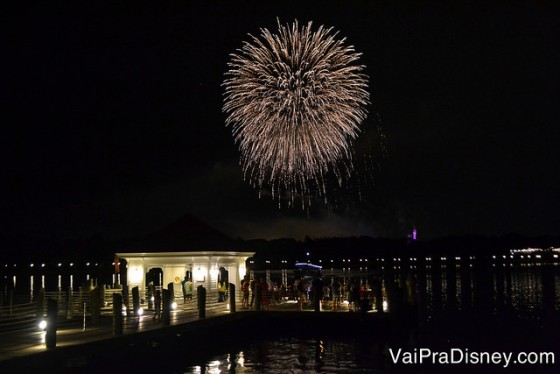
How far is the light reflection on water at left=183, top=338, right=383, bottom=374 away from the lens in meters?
25.8

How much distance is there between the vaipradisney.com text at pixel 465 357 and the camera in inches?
1112

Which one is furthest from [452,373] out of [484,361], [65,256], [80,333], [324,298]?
[65,256]

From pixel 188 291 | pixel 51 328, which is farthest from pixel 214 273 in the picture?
pixel 51 328

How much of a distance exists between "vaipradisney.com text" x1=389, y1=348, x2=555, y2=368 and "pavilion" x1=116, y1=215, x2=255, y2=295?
10427 millimetres

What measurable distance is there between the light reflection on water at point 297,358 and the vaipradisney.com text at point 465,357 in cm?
108

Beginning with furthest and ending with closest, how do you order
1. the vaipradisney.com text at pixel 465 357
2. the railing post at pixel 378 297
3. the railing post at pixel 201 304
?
the railing post at pixel 378 297
the railing post at pixel 201 304
the vaipradisney.com text at pixel 465 357

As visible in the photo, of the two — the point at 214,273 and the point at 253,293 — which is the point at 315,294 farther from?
the point at 214,273

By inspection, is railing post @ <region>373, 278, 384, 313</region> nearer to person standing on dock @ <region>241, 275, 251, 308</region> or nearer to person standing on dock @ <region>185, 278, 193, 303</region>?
person standing on dock @ <region>241, 275, 251, 308</region>

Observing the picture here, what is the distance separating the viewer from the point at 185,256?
35531 mm

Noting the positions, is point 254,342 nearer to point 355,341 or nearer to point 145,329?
point 355,341

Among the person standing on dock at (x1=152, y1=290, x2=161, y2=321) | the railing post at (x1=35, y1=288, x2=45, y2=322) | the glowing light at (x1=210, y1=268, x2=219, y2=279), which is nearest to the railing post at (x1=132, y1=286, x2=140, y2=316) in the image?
the person standing on dock at (x1=152, y1=290, x2=161, y2=321)

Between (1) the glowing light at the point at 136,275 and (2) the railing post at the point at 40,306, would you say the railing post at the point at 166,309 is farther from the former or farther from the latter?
(1) the glowing light at the point at 136,275

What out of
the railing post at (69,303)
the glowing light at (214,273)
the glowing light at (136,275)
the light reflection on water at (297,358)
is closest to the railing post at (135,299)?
the railing post at (69,303)

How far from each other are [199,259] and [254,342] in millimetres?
6118
